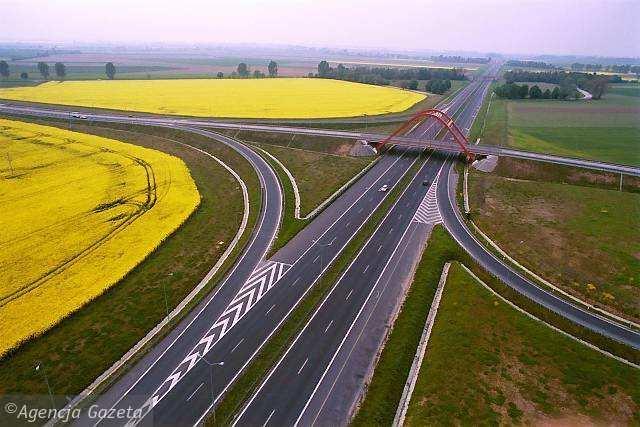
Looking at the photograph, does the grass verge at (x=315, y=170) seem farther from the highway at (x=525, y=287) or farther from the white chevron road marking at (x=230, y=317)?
the highway at (x=525, y=287)

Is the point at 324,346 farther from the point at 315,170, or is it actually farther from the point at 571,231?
the point at 315,170

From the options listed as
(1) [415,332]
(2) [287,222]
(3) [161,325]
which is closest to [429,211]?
(2) [287,222]

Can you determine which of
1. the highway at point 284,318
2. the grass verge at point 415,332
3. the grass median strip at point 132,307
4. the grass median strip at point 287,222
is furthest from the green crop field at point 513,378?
the grass median strip at point 132,307

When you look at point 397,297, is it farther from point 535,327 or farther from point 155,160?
point 155,160

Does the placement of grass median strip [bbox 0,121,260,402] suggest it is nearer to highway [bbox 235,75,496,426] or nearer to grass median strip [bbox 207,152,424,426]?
grass median strip [bbox 207,152,424,426]

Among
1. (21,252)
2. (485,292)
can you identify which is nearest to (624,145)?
(485,292)

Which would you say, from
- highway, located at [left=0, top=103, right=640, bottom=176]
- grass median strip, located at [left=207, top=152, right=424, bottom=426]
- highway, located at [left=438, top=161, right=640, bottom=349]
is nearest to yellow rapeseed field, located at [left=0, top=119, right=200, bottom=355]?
grass median strip, located at [left=207, top=152, right=424, bottom=426]
